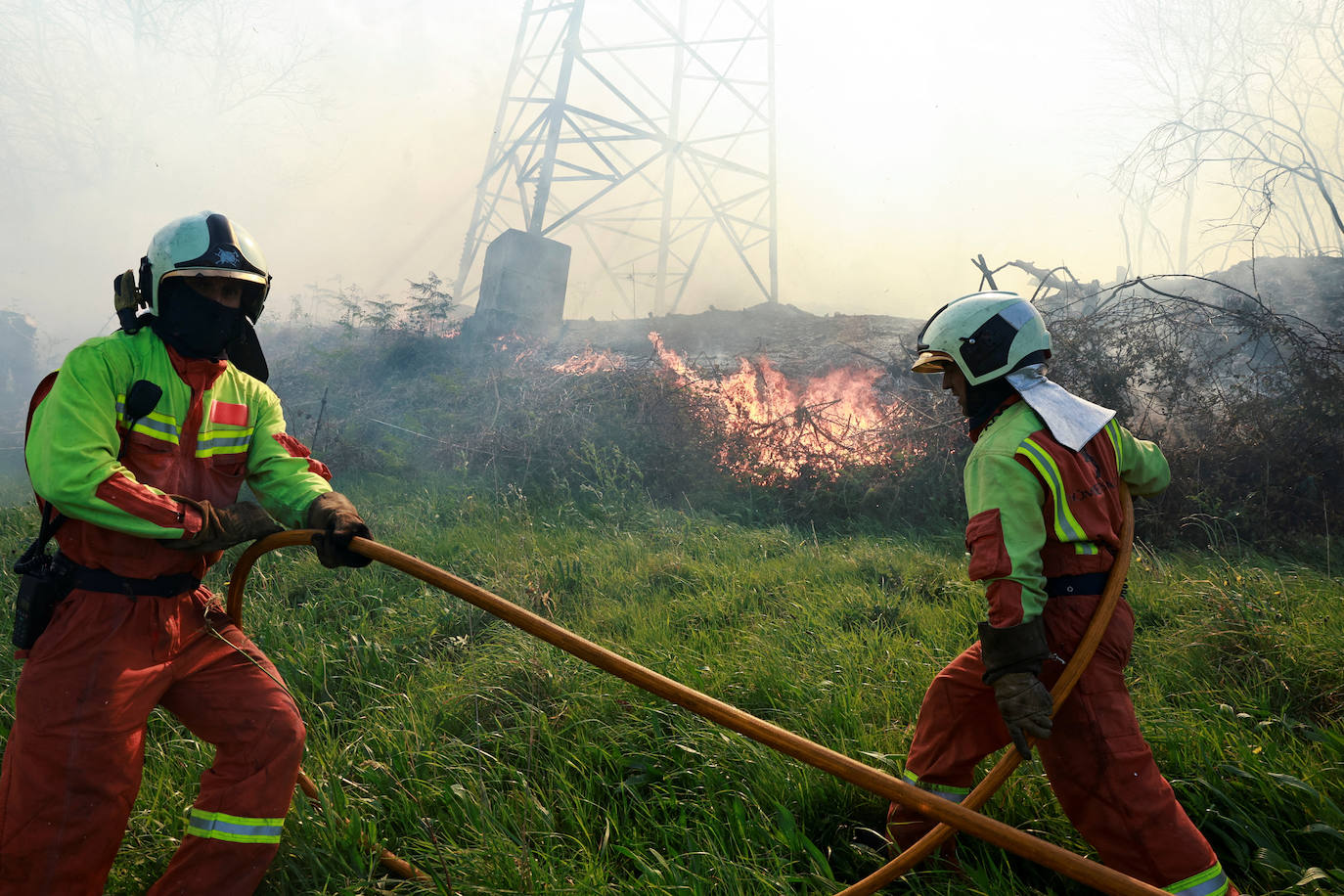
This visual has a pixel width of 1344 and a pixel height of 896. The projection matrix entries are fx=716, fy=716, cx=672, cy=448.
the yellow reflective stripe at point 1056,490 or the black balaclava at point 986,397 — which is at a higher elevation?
the black balaclava at point 986,397

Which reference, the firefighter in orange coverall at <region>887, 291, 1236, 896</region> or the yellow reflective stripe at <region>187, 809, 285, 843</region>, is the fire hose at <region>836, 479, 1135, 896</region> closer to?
the firefighter in orange coverall at <region>887, 291, 1236, 896</region>

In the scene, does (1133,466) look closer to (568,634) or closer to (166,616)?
(568,634)

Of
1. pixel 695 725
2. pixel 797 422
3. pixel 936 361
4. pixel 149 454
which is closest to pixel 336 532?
pixel 149 454

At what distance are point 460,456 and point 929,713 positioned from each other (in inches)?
283

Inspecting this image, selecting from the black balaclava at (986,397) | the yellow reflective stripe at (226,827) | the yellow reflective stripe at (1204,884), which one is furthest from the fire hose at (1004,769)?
the yellow reflective stripe at (226,827)

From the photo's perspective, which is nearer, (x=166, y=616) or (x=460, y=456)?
(x=166, y=616)

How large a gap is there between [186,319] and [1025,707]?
9.76 feet

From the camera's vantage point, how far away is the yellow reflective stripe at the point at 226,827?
211 centimetres

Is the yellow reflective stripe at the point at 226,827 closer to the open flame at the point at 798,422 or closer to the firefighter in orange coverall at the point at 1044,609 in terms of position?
the firefighter in orange coverall at the point at 1044,609

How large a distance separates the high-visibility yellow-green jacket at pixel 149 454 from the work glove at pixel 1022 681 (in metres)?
2.49

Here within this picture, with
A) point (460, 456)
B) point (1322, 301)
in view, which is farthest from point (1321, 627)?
point (460, 456)

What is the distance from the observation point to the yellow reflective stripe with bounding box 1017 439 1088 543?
215 centimetres

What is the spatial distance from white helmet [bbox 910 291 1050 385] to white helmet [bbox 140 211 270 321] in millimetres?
2438

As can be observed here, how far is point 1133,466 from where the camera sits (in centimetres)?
242
